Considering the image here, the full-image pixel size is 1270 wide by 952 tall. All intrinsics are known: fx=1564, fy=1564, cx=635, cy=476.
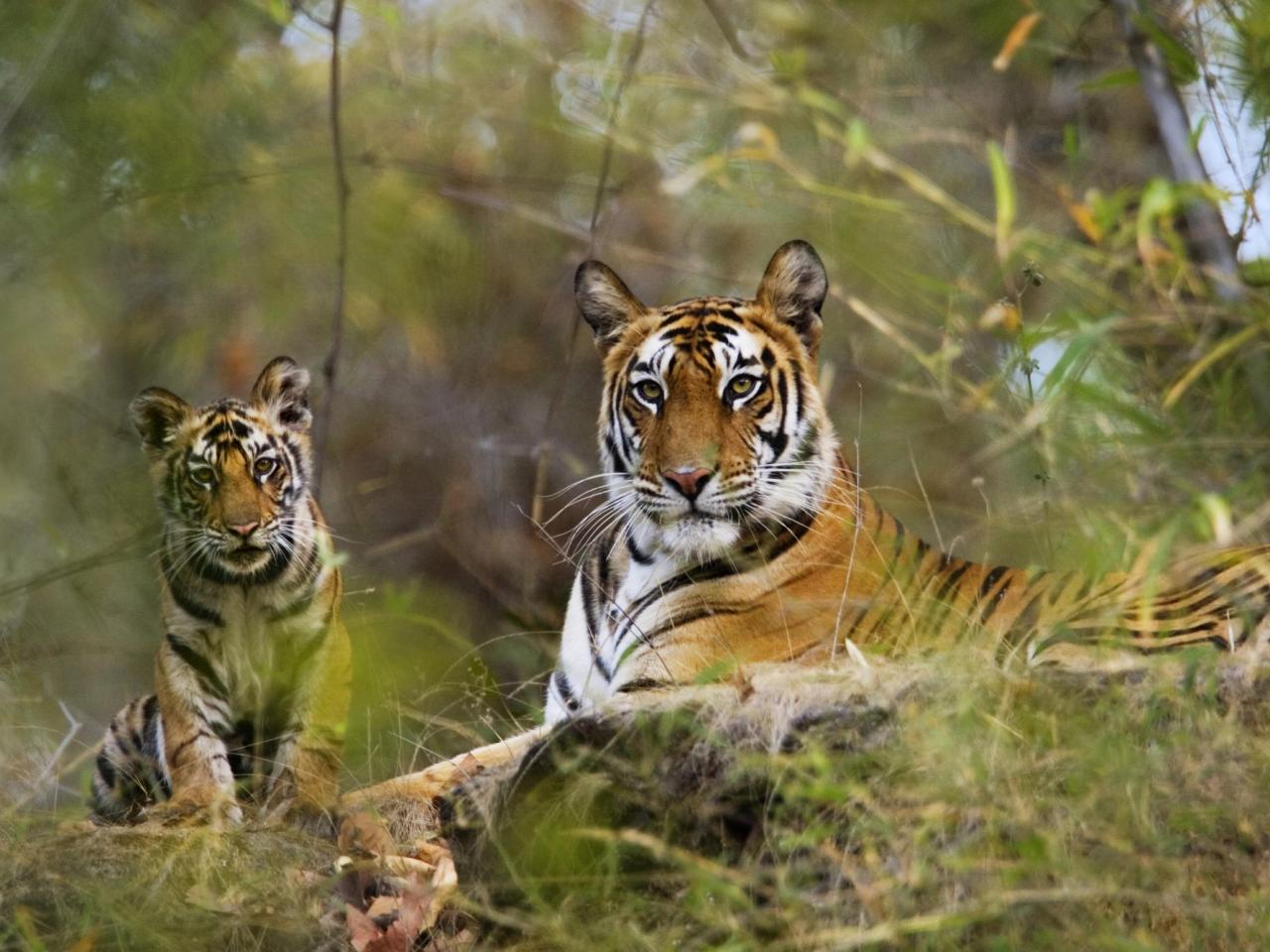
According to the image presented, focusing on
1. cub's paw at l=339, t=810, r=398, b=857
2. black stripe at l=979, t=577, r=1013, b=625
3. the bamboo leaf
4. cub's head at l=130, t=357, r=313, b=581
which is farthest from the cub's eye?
the bamboo leaf

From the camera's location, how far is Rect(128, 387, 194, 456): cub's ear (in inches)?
166

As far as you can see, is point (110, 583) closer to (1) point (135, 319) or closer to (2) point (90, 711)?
(2) point (90, 711)

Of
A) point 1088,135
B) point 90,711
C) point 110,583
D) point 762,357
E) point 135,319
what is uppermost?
point 1088,135

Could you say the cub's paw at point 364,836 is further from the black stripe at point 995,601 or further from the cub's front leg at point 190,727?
the black stripe at point 995,601

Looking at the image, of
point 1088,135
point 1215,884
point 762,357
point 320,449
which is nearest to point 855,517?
point 762,357

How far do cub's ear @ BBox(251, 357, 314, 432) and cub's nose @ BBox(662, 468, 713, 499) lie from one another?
41.5 inches

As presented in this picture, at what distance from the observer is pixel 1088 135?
21.2 feet

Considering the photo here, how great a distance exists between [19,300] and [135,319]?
70cm

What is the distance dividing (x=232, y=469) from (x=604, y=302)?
3.70 feet

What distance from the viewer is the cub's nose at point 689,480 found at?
399 centimetres

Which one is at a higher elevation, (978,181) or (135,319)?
(978,181)

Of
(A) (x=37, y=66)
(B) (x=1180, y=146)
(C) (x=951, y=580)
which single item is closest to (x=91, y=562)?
(A) (x=37, y=66)

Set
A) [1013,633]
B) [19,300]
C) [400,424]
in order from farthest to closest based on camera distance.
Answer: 1. [400,424]
2. [19,300]
3. [1013,633]

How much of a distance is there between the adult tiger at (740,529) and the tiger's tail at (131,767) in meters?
1.06
